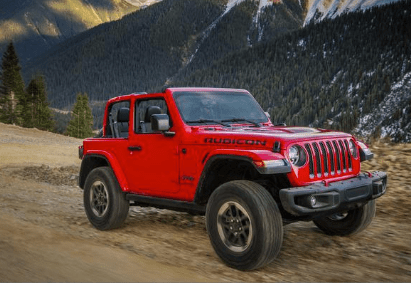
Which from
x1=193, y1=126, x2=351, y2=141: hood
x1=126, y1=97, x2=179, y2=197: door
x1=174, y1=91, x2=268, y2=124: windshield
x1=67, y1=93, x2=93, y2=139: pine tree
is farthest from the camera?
x1=67, y1=93, x2=93, y2=139: pine tree

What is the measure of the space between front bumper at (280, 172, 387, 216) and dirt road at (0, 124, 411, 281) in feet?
2.18

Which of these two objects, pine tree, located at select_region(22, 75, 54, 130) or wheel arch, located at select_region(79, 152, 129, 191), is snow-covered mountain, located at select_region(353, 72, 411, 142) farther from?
wheel arch, located at select_region(79, 152, 129, 191)

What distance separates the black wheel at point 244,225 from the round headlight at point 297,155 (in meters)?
0.43

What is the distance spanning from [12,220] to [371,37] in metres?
170

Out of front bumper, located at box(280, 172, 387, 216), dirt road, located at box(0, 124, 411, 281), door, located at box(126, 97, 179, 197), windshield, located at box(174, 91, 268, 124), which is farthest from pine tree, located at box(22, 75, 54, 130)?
front bumper, located at box(280, 172, 387, 216)

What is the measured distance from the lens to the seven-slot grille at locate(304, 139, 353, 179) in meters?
4.52

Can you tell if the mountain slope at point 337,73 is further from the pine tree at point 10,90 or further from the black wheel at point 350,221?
the black wheel at point 350,221

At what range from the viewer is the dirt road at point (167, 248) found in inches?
169

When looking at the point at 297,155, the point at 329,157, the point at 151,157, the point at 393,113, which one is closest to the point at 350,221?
the point at 329,157

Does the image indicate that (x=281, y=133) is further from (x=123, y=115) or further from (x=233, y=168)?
(x=123, y=115)

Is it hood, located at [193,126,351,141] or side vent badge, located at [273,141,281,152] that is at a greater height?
hood, located at [193,126,351,141]

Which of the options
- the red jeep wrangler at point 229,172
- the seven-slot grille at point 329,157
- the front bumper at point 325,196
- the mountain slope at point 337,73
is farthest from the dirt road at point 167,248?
the mountain slope at point 337,73

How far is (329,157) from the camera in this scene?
15.4 feet

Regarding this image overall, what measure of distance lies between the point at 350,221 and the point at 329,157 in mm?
1315
